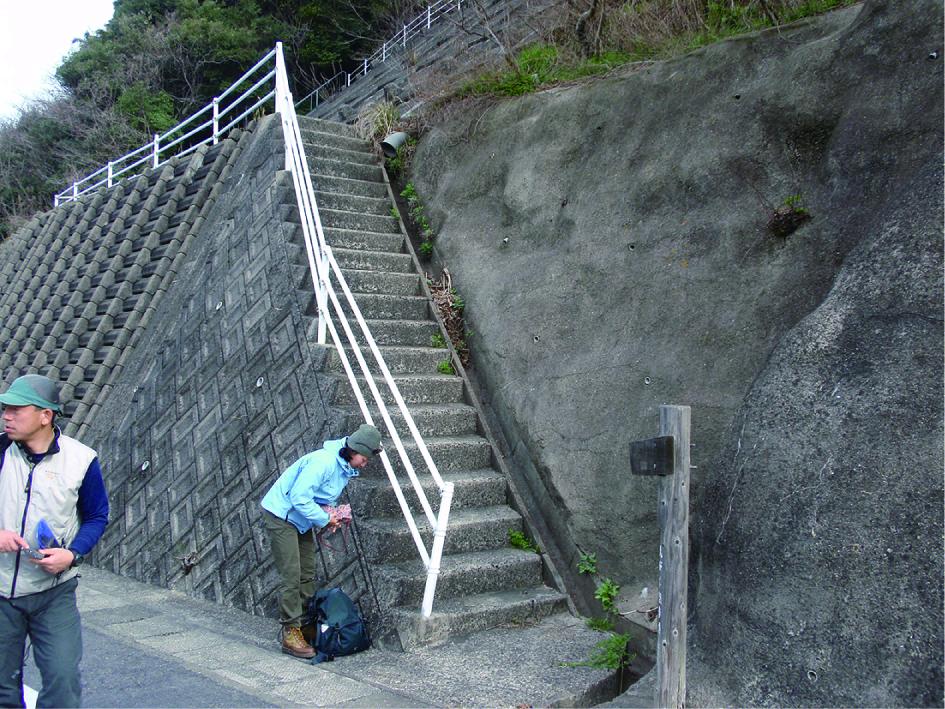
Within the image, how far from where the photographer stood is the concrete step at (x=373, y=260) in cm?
805

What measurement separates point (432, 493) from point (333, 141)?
18.4ft

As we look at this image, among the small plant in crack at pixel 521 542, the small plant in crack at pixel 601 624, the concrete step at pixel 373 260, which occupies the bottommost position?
the small plant in crack at pixel 601 624

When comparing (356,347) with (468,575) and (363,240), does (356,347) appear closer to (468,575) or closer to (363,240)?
(468,575)

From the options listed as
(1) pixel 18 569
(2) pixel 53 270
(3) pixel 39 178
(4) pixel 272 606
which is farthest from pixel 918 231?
(3) pixel 39 178

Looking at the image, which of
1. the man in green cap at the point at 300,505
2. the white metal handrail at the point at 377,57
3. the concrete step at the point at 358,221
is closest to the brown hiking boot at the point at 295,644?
the man in green cap at the point at 300,505

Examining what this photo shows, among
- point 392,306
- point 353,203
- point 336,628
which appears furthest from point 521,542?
point 353,203

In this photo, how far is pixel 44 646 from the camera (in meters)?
3.33

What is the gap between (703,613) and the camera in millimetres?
4059

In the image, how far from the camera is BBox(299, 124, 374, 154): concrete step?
32.1 ft

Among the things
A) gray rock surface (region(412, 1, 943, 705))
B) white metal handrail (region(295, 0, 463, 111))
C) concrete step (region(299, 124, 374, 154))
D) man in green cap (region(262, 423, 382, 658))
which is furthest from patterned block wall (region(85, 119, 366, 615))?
white metal handrail (region(295, 0, 463, 111))

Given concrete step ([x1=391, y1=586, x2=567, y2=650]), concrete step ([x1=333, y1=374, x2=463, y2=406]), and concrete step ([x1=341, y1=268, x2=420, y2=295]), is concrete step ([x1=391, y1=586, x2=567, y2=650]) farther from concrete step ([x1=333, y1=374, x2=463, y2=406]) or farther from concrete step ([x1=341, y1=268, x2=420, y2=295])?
concrete step ([x1=341, y1=268, x2=420, y2=295])

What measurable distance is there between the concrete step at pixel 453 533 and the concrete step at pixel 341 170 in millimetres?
4727

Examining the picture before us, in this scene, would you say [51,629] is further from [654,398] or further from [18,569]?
[654,398]

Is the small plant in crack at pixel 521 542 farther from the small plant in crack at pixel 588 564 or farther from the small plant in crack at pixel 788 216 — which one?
the small plant in crack at pixel 788 216
